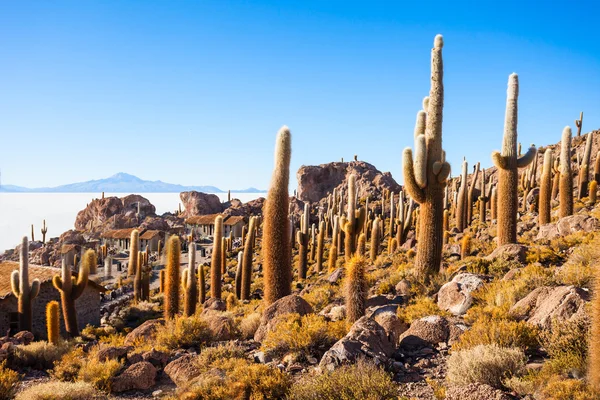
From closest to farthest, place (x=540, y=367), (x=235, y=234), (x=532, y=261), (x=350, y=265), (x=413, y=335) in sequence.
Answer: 1. (x=540, y=367)
2. (x=413, y=335)
3. (x=350, y=265)
4. (x=532, y=261)
5. (x=235, y=234)

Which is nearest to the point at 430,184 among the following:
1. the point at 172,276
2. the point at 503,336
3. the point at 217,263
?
the point at 503,336

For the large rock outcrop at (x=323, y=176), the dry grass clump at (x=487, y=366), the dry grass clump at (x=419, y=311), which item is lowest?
the dry grass clump at (x=419, y=311)

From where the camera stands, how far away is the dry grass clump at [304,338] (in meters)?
8.19

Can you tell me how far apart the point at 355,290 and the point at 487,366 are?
13.5ft

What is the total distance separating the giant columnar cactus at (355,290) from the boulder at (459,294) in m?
2.01

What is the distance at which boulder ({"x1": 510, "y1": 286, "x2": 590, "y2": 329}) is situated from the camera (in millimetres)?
7234

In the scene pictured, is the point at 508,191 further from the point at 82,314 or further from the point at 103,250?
the point at 103,250

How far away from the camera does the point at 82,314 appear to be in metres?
22.8

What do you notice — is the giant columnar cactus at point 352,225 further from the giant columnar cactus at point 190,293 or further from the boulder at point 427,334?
the boulder at point 427,334

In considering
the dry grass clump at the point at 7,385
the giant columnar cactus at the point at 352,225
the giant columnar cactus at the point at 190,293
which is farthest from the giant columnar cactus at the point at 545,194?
the dry grass clump at the point at 7,385

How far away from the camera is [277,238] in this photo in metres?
13.2

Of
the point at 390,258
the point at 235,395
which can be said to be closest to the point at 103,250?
the point at 390,258

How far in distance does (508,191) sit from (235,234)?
49571 millimetres

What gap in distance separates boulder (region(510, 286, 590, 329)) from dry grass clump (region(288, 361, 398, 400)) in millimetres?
3056
